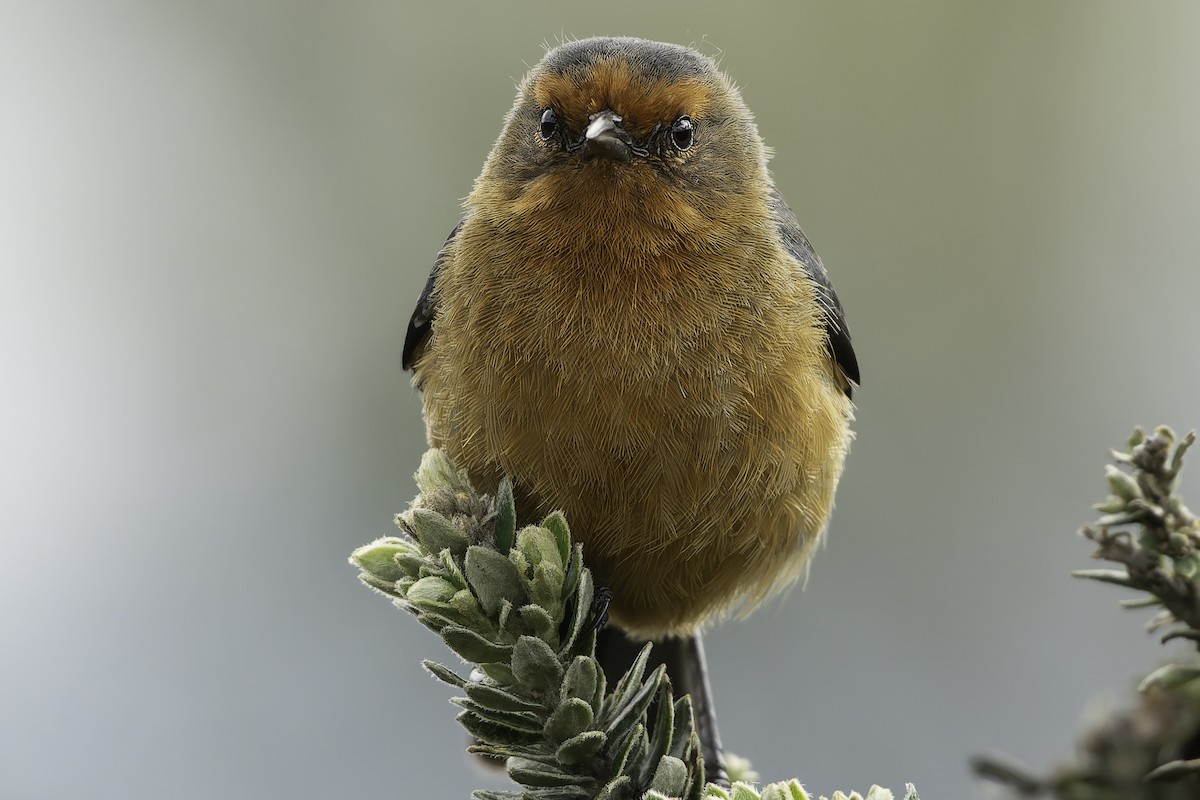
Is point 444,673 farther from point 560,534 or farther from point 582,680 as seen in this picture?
point 560,534

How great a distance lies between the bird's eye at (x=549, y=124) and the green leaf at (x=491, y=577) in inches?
76.3

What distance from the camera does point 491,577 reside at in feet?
7.44

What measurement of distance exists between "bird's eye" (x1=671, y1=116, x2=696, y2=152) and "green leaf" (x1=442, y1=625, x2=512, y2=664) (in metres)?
2.16

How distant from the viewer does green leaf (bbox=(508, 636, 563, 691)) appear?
2104 mm

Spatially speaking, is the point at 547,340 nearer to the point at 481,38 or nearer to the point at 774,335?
the point at 774,335

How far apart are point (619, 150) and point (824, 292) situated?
1.07 m

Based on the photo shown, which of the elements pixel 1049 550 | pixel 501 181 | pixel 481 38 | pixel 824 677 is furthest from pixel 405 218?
pixel 1049 550

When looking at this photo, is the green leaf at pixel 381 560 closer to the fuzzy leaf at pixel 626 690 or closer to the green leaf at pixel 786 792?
the fuzzy leaf at pixel 626 690

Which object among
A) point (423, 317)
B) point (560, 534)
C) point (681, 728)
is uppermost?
point (423, 317)

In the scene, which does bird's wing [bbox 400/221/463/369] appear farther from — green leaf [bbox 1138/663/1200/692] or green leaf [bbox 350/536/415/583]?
green leaf [bbox 1138/663/1200/692]

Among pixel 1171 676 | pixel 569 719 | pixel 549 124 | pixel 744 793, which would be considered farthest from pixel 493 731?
pixel 549 124

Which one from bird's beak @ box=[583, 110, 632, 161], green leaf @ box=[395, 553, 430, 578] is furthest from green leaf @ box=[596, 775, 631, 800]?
bird's beak @ box=[583, 110, 632, 161]

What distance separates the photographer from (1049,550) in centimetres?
593

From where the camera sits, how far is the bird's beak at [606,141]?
3.55m
